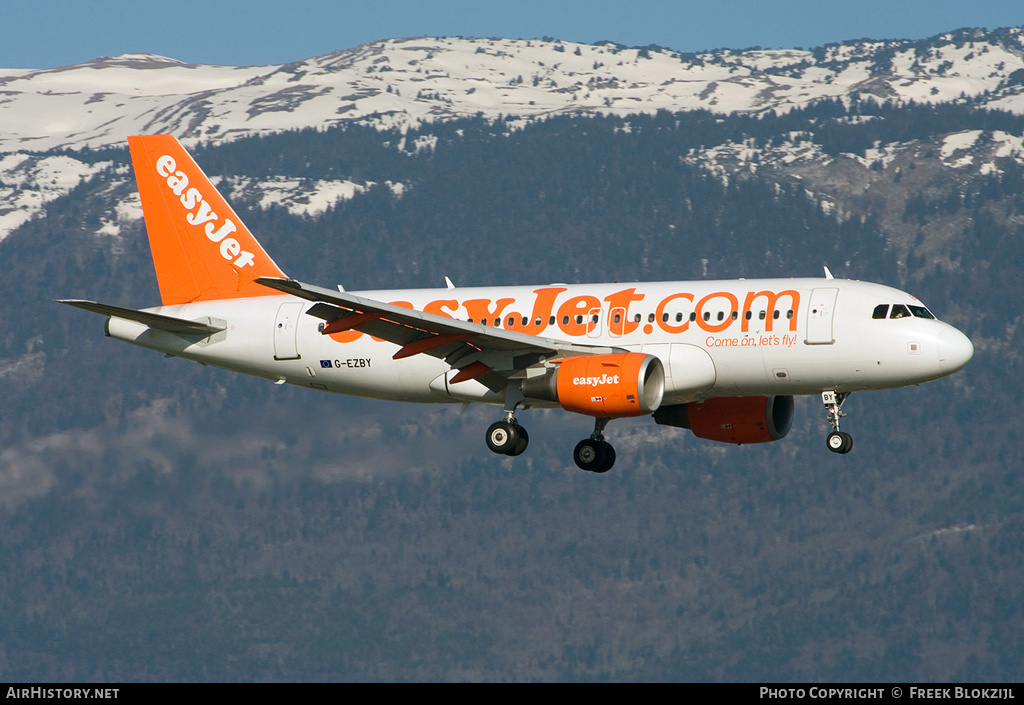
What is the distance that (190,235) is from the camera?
198 ft

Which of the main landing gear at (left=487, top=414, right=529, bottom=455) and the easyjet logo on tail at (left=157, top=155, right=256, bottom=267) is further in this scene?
the easyjet logo on tail at (left=157, top=155, right=256, bottom=267)

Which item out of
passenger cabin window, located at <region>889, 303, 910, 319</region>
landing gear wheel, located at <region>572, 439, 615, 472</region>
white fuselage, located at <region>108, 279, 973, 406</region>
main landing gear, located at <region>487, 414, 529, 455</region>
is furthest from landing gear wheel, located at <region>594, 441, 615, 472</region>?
passenger cabin window, located at <region>889, 303, 910, 319</region>

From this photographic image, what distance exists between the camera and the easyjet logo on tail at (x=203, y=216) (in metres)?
59.8

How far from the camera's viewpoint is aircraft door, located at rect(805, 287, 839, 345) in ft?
162

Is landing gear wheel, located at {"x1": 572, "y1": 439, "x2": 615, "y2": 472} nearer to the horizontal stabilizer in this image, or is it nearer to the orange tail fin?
the orange tail fin

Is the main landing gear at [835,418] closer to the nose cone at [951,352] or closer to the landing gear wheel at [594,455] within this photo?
the nose cone at [951,352]

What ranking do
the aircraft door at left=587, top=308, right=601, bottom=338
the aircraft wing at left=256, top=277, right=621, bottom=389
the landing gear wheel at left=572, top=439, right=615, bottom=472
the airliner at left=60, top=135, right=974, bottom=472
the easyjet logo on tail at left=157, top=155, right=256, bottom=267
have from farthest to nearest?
the easyjet logo on tail at left=157, top=155, right=256, bottom=267
the landing gear wheel at left=572, top=439, right=615, bottom=472
the aircraft door at left=587, top=308, right=601, bottom=338
the airliner at left=60, top=135, right=974, bottom=472
the aircraft wing at left=256, top=277, right=621, bottom=389

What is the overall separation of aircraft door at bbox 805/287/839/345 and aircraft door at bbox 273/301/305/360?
58.6ft

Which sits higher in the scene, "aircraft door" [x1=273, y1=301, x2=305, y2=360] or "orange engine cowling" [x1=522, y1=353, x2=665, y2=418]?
"aircraft door" [x1=273, y1=301, x2=305, y2=360]

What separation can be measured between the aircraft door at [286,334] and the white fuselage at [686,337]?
0.03 meters

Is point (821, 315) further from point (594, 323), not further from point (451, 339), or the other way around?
point (451, 339)
